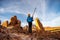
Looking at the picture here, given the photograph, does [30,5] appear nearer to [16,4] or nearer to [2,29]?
[16,4]

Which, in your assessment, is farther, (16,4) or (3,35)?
(16,4)

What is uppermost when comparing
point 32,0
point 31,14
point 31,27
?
point 32,0

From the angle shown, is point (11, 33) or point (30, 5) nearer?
point (11, 33)

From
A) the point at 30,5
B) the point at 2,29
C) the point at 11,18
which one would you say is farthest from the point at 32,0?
the point at 2,29

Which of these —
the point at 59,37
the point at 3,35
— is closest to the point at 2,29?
the point at 3,35

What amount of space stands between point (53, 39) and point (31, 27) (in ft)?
2.64

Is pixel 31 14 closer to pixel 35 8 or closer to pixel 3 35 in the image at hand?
pixel 35 8

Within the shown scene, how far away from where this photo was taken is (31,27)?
657 centimetres

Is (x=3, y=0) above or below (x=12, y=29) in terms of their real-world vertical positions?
above

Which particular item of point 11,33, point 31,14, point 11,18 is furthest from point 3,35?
point 31,14

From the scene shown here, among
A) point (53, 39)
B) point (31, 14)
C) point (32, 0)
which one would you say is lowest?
point (53, 39)

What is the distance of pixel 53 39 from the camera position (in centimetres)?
644

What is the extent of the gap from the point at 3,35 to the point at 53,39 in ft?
5.19

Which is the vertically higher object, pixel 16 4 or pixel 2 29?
pixel 16 4
